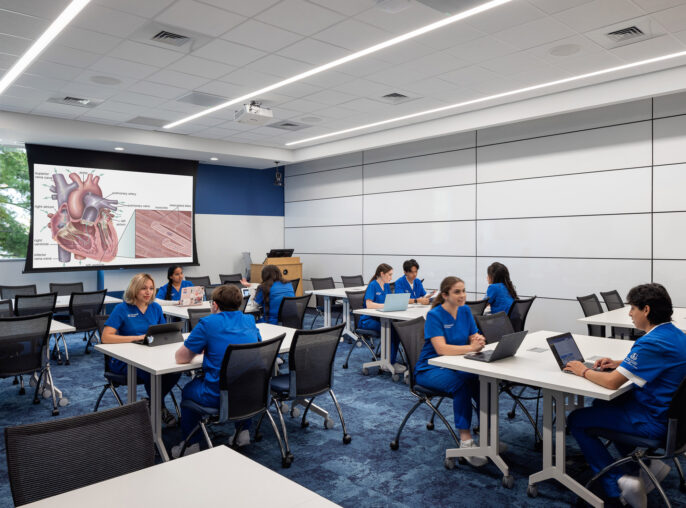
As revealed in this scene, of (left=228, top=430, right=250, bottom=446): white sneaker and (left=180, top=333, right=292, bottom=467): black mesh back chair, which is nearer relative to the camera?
(left=180, top=333, right=292, bottom=467): black mesh back chair

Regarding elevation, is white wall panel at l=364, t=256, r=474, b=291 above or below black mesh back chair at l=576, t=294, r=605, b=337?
above

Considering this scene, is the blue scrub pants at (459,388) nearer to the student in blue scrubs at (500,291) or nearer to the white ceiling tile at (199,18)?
the student in blue scrubs at (500,291)

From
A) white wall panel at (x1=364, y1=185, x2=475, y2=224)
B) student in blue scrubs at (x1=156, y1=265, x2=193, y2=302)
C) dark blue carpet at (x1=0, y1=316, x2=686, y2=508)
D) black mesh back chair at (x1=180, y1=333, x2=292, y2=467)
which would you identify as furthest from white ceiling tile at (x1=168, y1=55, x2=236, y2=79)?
white wall panel at (x1=364, y1=185, x2=475, y2=224)

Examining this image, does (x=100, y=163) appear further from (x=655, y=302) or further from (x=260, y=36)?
(x=655, y=302)

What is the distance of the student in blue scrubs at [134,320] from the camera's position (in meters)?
4.02

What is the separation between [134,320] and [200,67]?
296 cm

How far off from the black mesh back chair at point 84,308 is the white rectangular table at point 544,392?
4838 millimetres

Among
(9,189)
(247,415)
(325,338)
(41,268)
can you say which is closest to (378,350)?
(325,338)

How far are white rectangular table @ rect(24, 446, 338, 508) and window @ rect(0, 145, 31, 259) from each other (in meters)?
8.81

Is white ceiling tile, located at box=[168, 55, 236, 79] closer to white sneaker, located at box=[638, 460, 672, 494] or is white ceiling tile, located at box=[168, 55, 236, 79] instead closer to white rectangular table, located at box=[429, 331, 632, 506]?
white rectangular table, located at box=[429, 331, 632, 506]

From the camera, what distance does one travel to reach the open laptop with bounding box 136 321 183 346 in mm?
3848

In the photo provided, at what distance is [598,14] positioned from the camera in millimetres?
4250

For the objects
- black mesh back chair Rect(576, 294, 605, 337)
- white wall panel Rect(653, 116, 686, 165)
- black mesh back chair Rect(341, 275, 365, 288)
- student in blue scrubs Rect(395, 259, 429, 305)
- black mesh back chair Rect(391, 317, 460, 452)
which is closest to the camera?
black mesh back chair Rect(391, 317, 460, 452)

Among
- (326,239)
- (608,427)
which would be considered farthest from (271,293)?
(326,239)
